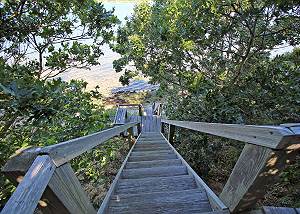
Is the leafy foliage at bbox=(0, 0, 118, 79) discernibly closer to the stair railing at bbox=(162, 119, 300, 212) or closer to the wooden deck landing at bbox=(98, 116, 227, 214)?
the wooden deck landing at bbox=(98, 116, 227, 214)

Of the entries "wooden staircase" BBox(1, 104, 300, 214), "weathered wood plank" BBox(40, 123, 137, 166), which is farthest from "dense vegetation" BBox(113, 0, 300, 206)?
"weathered wood plank" BBox(40, 123, 137, 166)

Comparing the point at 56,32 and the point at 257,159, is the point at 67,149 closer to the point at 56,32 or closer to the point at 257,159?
the point at 257,159

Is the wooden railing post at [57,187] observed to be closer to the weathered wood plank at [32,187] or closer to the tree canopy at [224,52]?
the weathered wood plank at [32,187]

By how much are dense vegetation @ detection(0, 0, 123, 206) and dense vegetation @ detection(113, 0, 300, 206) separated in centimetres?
193

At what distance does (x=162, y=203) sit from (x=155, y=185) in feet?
1.74

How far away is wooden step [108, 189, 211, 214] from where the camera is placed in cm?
200

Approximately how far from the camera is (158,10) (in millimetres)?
8977

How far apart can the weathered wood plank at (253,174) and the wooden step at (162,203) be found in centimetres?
56

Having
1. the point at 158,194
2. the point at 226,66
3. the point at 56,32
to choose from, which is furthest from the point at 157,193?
the point at 226,66

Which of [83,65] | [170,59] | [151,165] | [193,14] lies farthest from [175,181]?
[170,59]

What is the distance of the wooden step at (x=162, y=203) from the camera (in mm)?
1997

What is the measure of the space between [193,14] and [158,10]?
12.2 feet

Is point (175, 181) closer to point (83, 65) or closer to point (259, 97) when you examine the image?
point (259, 97)

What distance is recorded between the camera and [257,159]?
1.21 metres
